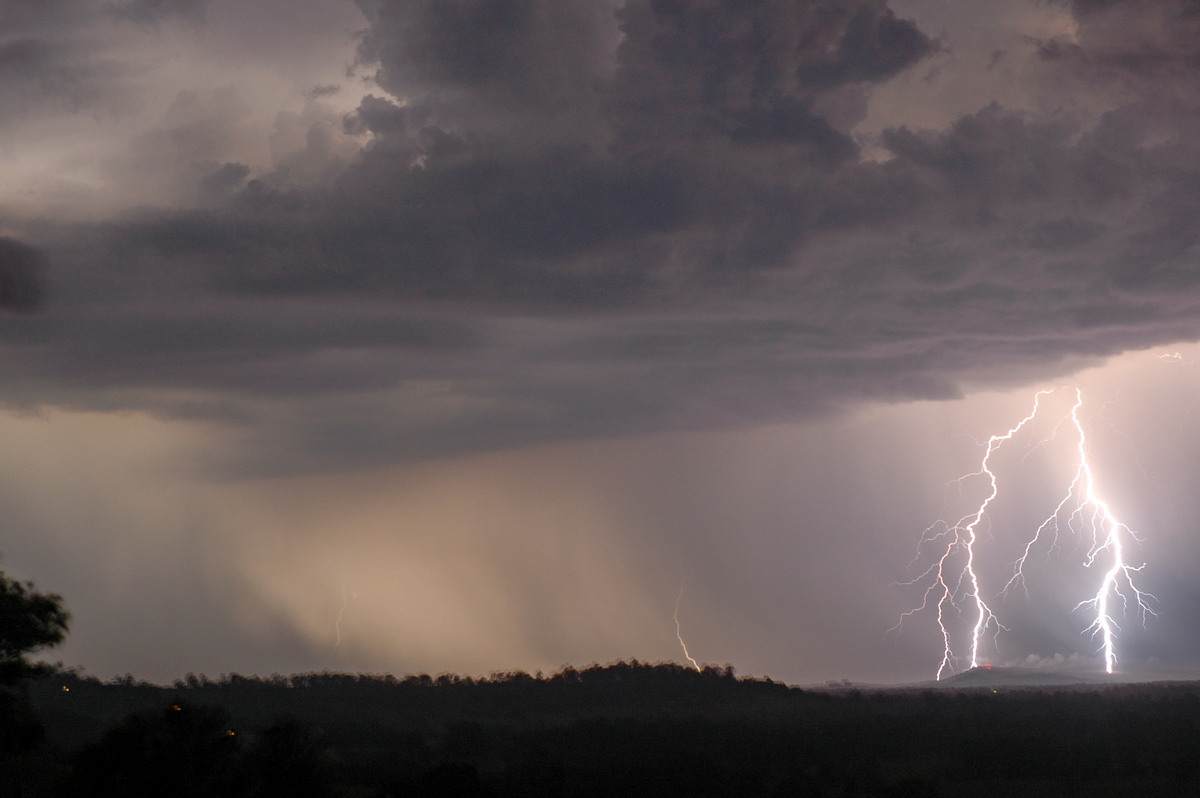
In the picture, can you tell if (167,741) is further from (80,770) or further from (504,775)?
(504,775)

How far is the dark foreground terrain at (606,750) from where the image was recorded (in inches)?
1574

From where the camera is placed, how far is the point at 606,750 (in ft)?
260

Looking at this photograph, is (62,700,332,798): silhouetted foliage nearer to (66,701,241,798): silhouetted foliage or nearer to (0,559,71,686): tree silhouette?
(66,701,241,798): silhouetted foliage

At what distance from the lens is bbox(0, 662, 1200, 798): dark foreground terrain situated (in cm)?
3997

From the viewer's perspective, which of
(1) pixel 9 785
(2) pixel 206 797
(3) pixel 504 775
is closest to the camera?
(2) pixel 206 797

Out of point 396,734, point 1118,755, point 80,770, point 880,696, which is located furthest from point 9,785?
point 880,696

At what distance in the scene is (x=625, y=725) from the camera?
9319 cm

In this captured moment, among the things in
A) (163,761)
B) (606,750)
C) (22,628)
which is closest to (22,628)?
(22,628)

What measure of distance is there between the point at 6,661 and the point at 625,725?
67.5m

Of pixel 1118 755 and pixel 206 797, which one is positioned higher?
pixel 1118 755

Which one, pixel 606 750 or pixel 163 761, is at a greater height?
pixel 606 750

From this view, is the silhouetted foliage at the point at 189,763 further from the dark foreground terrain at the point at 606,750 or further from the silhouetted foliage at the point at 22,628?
the silhouetted foliage at the point at 22,628

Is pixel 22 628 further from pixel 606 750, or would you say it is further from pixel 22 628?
pixel 606 750

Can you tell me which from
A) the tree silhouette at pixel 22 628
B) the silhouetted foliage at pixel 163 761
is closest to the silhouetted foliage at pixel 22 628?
the tree silhouette at pixel 22 628
